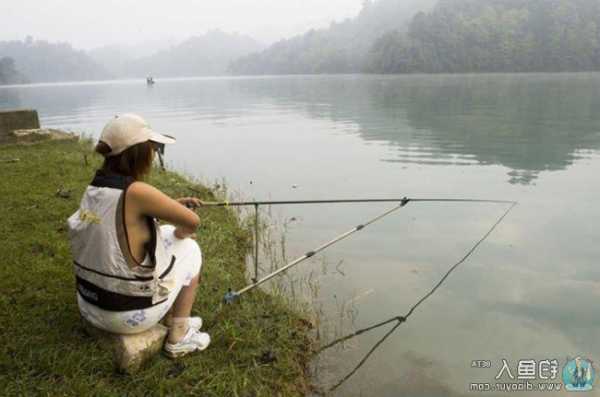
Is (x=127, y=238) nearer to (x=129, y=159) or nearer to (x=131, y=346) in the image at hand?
(x=129, y=159)

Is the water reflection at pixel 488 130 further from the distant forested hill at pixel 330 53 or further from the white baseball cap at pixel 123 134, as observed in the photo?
the distant forested hill at pixel 330 53

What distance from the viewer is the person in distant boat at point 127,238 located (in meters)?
3.30

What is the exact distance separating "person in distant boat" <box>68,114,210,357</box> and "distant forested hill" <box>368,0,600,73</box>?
10884 centimetres

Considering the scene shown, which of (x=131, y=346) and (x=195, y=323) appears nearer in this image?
(x=131, y=346)

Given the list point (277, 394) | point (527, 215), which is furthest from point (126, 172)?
point (527, 215)

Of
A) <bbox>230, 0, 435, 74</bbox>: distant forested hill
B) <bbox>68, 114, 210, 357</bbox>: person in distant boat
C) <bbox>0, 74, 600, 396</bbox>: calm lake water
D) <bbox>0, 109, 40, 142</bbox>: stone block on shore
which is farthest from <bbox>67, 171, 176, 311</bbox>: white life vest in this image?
<bbox>230, 0, 435, 74</bbox>: distant forested hill

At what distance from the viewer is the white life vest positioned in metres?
3.31

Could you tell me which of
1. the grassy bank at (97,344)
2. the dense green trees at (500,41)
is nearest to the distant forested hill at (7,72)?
the dense green trees at (500,41)

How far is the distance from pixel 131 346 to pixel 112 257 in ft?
3.01

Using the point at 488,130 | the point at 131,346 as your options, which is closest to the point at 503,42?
the point at 488,130

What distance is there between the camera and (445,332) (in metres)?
5.46

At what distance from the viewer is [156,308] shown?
12.4ft

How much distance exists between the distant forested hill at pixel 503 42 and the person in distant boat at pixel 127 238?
10884 cm

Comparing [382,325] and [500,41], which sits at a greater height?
[500,41]
